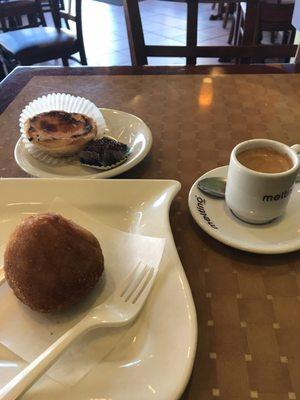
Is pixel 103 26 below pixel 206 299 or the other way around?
below

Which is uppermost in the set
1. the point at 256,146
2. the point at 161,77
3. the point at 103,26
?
the point at 256,146

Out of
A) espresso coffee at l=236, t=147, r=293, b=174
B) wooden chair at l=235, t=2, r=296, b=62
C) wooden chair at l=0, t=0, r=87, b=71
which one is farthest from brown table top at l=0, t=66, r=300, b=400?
wooden chair at l=235, t=2, r=296, b=62

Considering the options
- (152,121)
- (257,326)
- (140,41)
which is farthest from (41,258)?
(140,41)

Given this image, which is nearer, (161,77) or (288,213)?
(288,213)

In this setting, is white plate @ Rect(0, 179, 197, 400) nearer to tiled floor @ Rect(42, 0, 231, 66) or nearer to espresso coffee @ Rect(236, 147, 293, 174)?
espresso coffee @ Rect(236, 147, 293, 174)

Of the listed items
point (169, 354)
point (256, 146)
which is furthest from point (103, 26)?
point (169, 354)

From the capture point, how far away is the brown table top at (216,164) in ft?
1.44

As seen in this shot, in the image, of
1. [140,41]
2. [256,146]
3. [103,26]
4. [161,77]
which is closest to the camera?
[256,146]

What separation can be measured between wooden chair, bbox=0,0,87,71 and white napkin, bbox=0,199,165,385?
6.40 ft

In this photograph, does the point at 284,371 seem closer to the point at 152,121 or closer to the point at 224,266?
the point at 224,266

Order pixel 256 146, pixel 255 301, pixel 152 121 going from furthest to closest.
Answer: pixel 152 121 → pixel 256 146 → pixel 255 301

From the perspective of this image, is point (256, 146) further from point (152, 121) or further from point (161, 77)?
point (161, 77)

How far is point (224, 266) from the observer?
56cm

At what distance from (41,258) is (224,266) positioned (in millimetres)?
265
